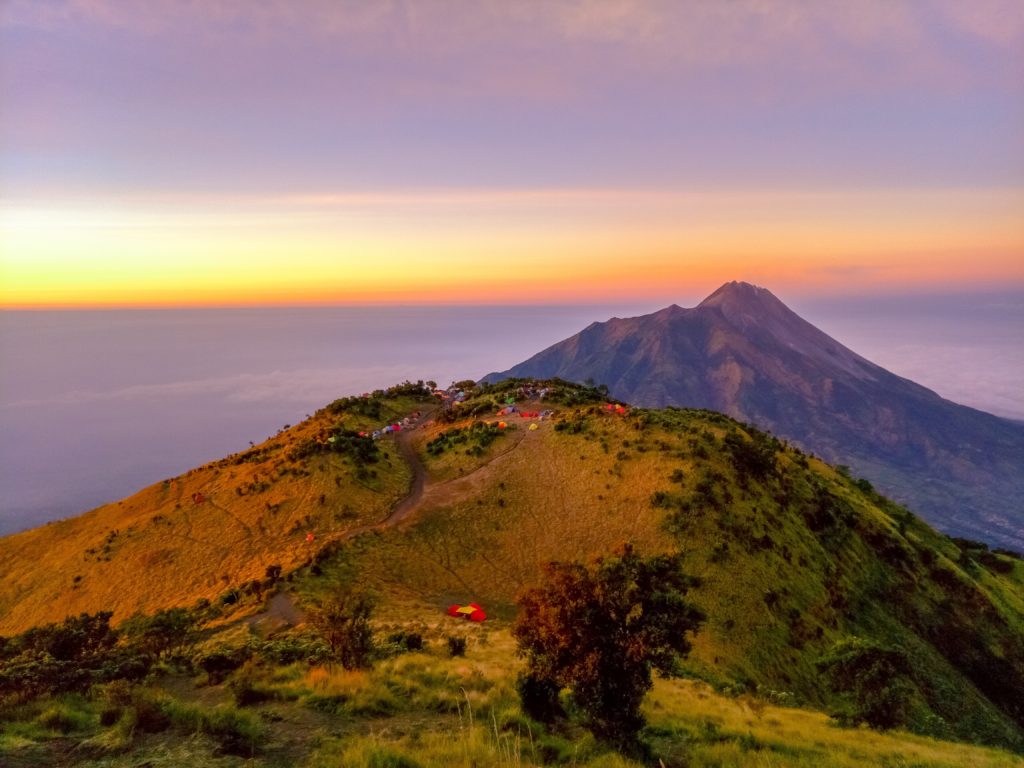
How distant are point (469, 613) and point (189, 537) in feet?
71.4

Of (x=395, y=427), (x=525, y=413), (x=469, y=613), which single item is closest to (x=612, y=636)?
(x=469, y=613)

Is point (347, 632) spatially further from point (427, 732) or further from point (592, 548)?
point (592, 548)

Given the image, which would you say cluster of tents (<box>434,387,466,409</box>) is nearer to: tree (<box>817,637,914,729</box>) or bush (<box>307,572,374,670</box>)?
bush (<box>307,572,374,670</box>)

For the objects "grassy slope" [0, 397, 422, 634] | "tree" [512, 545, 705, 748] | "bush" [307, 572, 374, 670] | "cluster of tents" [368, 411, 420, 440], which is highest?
"tree" [512, 545, 705, 748]

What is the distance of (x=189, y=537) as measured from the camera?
115ft

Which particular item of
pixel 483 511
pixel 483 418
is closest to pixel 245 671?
pixel 483 511

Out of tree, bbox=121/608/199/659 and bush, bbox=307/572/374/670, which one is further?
tree, bbox=121/608/199/659

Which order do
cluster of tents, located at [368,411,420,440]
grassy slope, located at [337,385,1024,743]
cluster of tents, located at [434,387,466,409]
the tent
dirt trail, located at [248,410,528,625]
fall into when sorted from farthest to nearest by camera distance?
cluster of tents, located at [434,387,466,409]
cluster of tents, located at [368,411,420,440]
dirt trail, located at [248,410,528,625]
grassy slope, located at [337,385,1024,743]
the tent

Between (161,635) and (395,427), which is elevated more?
(395,427)

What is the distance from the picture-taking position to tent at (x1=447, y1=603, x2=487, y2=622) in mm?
23797

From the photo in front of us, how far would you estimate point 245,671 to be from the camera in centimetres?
1426

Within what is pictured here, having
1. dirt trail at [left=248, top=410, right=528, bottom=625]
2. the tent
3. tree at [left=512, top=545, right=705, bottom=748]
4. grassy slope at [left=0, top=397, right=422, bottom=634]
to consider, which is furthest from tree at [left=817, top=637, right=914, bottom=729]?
grassy slope at [left=0, top=397, right=422, bottom=634]

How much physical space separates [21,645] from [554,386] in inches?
2141

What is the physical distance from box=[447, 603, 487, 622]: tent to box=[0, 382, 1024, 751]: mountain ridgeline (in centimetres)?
56
